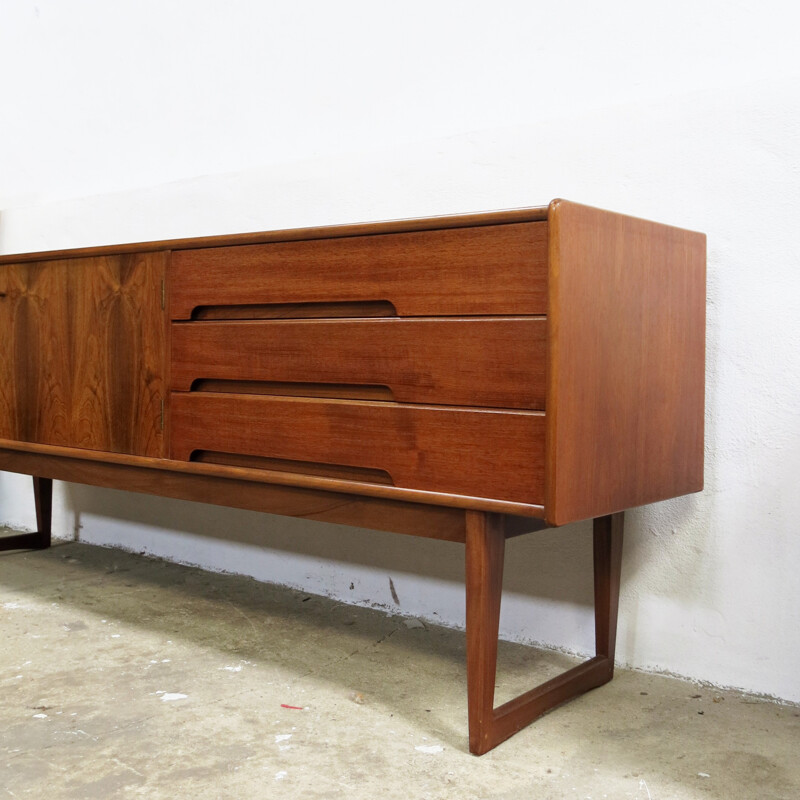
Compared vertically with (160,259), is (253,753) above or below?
below

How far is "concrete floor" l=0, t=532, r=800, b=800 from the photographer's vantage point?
4.36 ft

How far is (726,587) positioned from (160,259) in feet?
4.11

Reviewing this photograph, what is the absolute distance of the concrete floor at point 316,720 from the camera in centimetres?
133

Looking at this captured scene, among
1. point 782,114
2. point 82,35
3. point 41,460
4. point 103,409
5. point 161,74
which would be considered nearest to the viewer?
point 782,114

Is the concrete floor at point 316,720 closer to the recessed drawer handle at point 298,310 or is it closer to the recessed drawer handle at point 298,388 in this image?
the recessed drawer handle at point 298,388

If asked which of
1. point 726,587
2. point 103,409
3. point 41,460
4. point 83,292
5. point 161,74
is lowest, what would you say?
point 726,587

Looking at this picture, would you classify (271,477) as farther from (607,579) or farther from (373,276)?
(607,579)

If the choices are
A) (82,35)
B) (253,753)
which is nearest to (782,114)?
(253,753)

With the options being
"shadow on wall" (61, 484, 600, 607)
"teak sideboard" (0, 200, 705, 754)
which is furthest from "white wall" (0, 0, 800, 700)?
"teak sideboard" (0, 200, 705, 754)

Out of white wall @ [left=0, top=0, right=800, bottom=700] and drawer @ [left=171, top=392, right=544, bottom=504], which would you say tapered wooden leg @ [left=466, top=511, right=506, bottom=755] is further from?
white wall @ [left=0, top=0, right=800, bottom=700]

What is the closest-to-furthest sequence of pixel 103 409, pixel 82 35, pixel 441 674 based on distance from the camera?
1. pixel 441 674
2. pixel 103 409
3. pixel 82 35

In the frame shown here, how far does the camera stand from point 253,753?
141cm

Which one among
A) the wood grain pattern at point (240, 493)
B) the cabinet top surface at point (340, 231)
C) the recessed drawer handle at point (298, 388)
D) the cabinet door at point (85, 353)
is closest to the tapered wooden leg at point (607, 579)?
the wood grain pattern at point (240, 493)

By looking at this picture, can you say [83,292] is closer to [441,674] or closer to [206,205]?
[206,205]
